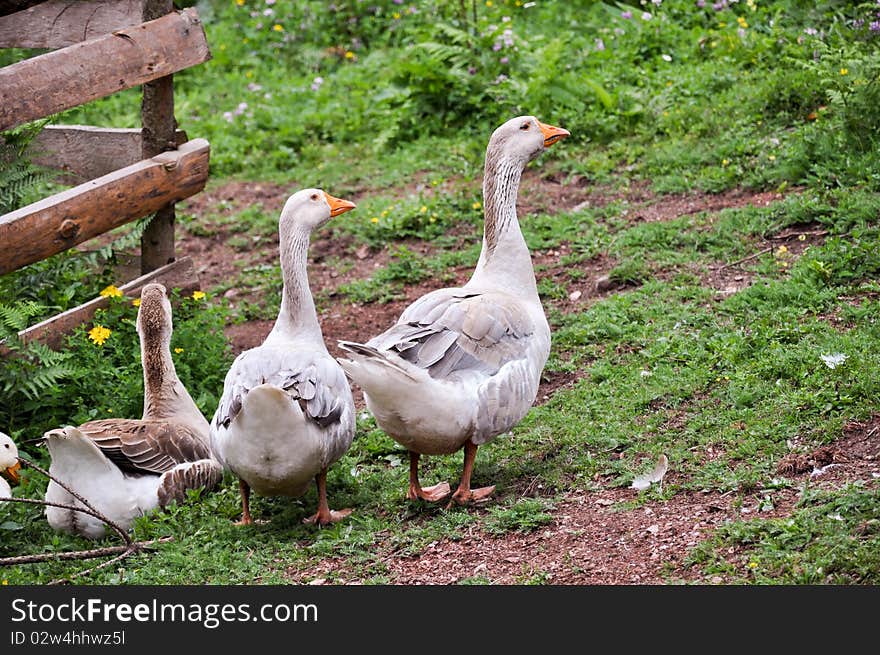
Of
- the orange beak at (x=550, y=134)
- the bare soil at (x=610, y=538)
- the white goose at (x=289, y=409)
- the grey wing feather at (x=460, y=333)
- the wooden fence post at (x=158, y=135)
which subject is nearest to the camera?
the bare soil at (x=610, y=538)

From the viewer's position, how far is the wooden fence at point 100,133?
6.48 meters

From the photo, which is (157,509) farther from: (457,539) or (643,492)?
(643,492)

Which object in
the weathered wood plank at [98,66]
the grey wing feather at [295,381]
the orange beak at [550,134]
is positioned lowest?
the grey wing feather at [295,381]

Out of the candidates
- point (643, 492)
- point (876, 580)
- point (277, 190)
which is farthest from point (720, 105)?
point (876, 580)

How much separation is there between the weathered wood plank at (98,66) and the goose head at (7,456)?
185 centimetres

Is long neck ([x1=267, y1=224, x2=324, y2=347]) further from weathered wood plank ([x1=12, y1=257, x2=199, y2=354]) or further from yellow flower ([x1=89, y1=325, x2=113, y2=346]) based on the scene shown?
weathered wood plank ([x1=12, y1=257, x2=199, y2=354])

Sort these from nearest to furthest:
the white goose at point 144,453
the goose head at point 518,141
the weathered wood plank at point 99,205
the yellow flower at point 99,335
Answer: the white goose at point 144,453
the weathered wood plank at point 99,205
the goose head at point 518,141
the yellow flower at point 99,335

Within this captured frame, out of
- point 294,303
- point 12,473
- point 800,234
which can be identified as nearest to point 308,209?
point 294,303

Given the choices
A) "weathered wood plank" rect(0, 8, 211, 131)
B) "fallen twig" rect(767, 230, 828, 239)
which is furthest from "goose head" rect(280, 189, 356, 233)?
"fallen twig" rect(767, 230, 828, 239)

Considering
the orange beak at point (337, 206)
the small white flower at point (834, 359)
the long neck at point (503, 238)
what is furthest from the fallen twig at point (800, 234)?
the orange beak at point (337, 206)

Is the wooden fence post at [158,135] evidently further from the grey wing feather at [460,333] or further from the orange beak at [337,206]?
the grey wing feather at [460,333]

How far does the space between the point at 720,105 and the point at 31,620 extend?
799cm

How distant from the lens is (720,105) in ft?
33.6

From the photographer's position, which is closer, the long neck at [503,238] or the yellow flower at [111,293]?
the long neck at [503,238]
